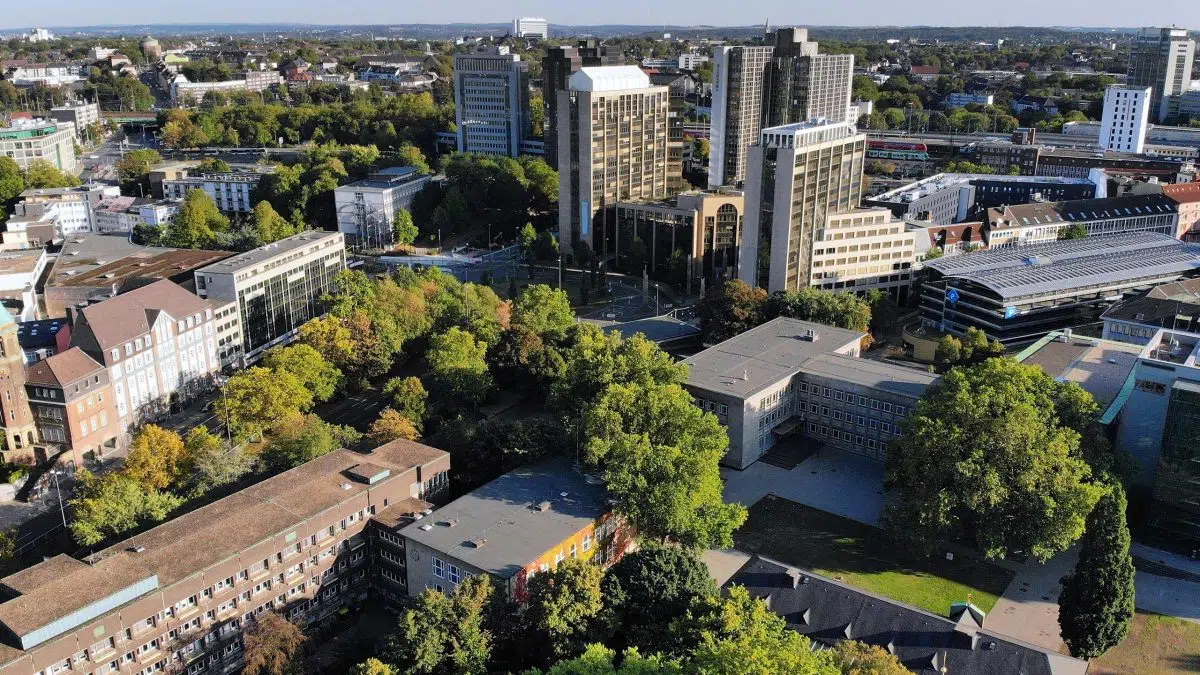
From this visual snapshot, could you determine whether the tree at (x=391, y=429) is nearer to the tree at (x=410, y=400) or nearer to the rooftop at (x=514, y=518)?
the tree at (x=410, y=400)

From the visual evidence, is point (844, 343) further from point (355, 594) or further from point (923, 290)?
point (355, 594)

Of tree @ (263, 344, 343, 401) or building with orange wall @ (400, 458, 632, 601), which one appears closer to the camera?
building with orange wall @ (400, 458, 632, 601)

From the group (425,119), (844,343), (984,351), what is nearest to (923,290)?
(984,351)

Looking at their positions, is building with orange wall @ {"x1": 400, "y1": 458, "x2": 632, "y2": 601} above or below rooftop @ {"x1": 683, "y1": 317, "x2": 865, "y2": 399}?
below

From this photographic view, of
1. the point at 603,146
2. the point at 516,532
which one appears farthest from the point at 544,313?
the point at 603,146

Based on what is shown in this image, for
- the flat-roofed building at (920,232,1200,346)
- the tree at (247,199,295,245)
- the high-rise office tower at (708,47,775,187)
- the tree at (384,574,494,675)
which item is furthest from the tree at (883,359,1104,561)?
A: the tree at (247,199,295,245)

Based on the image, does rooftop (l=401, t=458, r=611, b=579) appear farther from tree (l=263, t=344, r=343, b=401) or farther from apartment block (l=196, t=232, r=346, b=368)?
apartment block (l=196, t=232, r=346, b=368)

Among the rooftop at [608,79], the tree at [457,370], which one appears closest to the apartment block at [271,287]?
the tree at [457,370]
